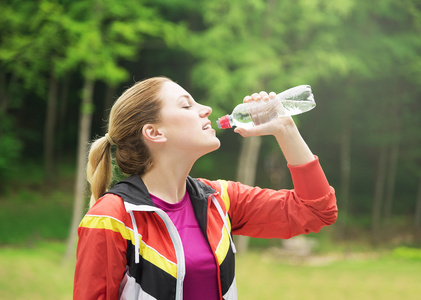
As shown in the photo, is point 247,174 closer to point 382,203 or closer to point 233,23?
point 233,23

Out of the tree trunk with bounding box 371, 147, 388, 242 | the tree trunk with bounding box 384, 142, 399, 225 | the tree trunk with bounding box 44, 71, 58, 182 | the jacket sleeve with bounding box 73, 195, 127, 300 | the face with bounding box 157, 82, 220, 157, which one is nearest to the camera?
the jacket sleeve with bounding box 73, 195, 127, 300

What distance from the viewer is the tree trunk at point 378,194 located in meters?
14.0

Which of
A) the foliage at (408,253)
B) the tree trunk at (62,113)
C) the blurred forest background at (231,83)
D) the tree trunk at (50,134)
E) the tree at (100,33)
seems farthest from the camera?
the tree trunk at (62,113)

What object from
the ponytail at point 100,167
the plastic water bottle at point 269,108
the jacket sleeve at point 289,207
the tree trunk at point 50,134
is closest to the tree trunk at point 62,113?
the tree trunk at point 50,134

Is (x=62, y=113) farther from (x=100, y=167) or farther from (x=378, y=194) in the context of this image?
(x=100, y=167)

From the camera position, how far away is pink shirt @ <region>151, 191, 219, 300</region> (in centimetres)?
148

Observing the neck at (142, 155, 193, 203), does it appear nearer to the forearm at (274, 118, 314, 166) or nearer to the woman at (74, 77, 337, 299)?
the woman at (74, 77, 337, 299)

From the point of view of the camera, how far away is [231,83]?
910cm

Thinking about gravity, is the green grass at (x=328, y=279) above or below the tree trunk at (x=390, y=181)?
below

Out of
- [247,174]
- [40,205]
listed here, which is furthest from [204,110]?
[40,205]

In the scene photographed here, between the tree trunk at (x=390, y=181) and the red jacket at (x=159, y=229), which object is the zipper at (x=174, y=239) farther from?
the tree trunk at (x=390, y=181)

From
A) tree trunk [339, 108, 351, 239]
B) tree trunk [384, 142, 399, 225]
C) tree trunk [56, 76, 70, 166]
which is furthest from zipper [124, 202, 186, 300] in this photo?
tree trunk [56, 76, 70, 166]

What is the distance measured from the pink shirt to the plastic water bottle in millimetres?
369

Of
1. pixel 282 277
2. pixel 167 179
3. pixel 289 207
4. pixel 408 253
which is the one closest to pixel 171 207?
pixel 167 179
